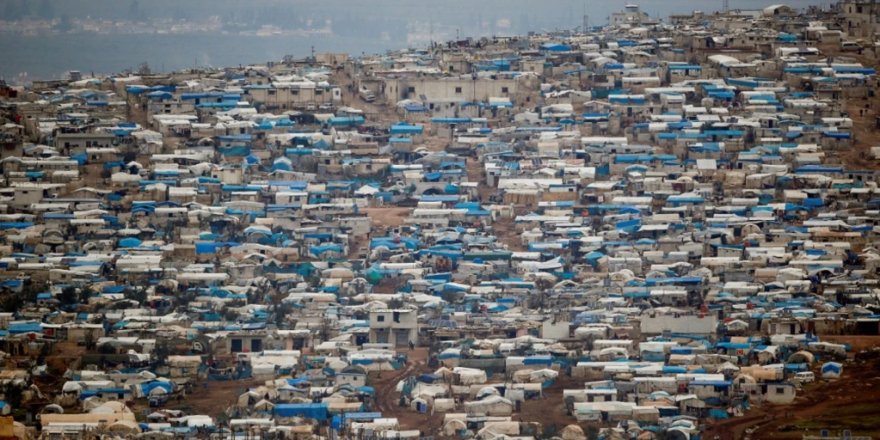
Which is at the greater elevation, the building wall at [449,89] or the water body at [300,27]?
the building wall at [449,89]

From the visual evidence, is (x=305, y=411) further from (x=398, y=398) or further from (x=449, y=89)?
(x=449, y=89)

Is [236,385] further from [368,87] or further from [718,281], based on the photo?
[368,87]

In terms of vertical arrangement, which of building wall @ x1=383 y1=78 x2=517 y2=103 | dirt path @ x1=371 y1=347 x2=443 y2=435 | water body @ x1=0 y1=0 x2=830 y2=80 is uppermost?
building wall @ x1=383 y1=78 x2=517 y2=103

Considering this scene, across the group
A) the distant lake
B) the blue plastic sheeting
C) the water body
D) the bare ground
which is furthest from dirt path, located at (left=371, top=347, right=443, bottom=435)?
the distant lake

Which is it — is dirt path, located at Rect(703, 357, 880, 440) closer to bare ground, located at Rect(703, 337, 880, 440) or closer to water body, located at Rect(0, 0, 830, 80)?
bare ground, located at Rect(703, 337, 880, 440)

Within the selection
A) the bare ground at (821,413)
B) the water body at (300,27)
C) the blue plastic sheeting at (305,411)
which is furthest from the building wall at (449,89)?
the water body at (300,27)

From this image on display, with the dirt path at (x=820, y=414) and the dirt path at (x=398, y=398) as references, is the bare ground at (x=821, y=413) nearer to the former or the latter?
the dirt path at (x=820, y=414)

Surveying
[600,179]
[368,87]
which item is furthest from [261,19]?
[600,179]

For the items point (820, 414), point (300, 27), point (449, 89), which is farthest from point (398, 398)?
point (300, 27)
